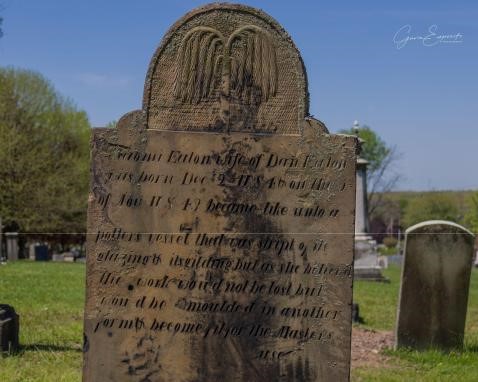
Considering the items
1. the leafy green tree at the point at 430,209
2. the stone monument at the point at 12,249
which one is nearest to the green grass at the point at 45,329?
the stone monument at the point at 12,249

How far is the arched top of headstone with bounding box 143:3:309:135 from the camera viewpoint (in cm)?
447

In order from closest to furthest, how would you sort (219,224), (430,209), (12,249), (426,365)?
(219,224)
(426,365)
(12,249)
(430,209)

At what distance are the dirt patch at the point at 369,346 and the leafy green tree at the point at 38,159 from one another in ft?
92.6

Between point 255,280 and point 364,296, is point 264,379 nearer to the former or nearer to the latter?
point 255,280

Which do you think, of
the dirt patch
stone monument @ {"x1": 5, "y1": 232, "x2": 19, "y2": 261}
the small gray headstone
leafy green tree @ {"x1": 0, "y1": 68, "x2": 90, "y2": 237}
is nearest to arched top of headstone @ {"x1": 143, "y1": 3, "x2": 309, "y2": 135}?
the small gray headstone

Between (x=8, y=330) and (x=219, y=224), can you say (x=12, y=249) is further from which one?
(x=219, y=224)

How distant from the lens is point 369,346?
870cm

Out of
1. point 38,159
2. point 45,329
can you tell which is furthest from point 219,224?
point 38,159

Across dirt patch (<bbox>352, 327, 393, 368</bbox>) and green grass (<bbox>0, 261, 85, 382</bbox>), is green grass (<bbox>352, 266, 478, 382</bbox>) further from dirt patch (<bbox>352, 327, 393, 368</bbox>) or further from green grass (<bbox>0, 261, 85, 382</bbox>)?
green grass (<bbox>0, 261, 85, 382</bbox>)

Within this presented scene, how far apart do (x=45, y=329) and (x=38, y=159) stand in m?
28.4

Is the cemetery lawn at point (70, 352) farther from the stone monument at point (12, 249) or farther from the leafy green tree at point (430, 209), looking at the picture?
the leafy green tree at point (430, 209)

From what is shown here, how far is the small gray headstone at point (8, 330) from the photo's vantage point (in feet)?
23.2

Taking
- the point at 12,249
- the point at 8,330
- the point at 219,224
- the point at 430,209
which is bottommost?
the point at 12,249

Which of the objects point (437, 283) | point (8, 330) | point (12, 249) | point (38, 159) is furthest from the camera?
point (38, 159)
